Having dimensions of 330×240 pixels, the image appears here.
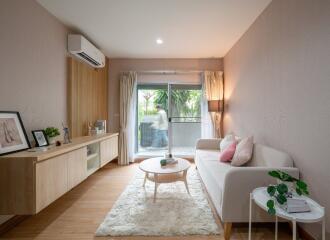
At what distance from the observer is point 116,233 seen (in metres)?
1.84

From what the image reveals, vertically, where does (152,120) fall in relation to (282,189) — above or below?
above

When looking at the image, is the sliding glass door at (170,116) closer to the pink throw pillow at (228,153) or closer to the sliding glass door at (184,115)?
the sliding glass door at (184,115)

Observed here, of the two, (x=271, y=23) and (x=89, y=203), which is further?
(x=89, y=203)

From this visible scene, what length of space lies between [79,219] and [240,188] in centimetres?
178

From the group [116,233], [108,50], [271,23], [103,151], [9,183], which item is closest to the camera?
[9,183]

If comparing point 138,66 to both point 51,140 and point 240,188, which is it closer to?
point 51,140

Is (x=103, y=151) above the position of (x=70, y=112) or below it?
below

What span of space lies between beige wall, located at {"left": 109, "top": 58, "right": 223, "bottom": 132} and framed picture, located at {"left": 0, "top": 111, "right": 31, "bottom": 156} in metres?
2.59

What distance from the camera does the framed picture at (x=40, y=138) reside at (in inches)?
86.7

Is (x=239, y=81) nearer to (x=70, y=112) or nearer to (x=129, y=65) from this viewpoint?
(x=129, y=65)

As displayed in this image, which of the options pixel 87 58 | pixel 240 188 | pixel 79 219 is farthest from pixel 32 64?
pixel 240 188

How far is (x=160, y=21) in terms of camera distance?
A: 9.20 ft

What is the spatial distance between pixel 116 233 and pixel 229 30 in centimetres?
327

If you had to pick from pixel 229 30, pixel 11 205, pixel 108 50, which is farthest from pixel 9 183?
pixel 229 30
